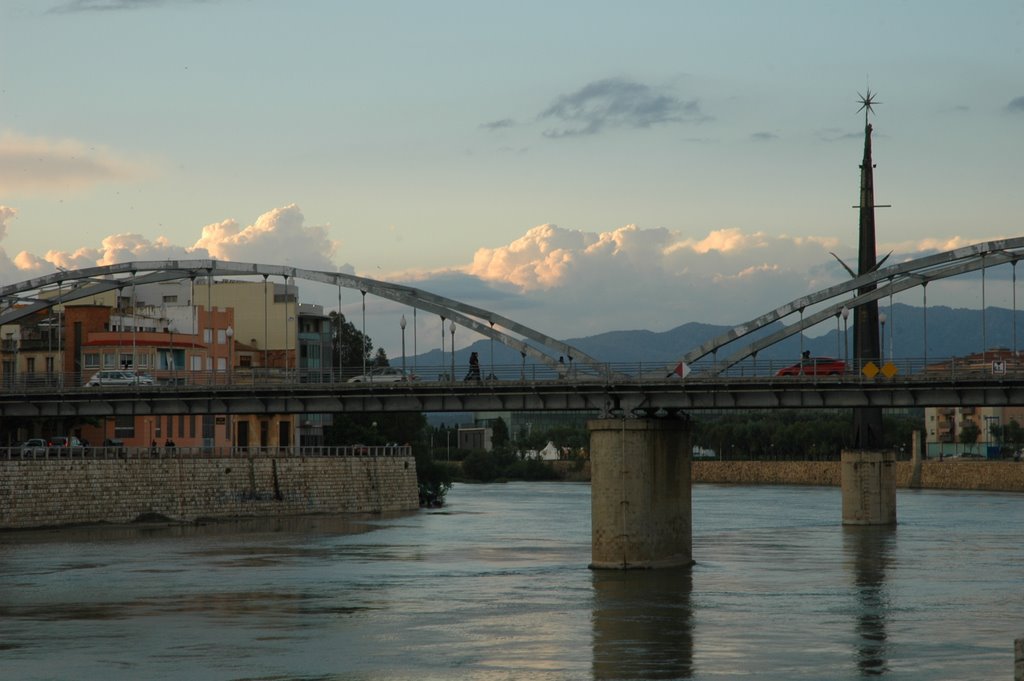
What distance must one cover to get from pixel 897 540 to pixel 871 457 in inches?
539

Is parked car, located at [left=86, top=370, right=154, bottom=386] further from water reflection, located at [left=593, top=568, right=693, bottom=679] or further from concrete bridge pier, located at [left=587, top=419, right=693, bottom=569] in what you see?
A: water reflection, located at [left=593, top=568, right=693, bottom=679]

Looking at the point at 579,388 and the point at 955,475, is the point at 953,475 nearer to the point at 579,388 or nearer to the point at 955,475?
the point at 955,475

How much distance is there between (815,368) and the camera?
219 feet

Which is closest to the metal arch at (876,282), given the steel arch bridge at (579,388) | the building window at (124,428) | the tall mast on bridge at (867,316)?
the steel arch bridge at (579,388)

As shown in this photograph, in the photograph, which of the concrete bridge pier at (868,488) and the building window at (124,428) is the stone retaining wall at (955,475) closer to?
the concrete bridge pier at (868,488)

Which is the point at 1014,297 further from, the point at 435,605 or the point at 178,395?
the point at 178,395

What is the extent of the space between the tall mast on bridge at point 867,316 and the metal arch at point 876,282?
2839cm

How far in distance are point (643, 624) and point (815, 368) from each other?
2044 cm

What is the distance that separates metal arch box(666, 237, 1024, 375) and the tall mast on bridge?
28391mm

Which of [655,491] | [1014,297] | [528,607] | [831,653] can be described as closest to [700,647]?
[831,653]

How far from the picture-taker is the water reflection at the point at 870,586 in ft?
142

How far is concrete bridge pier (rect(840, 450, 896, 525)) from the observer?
319 ft

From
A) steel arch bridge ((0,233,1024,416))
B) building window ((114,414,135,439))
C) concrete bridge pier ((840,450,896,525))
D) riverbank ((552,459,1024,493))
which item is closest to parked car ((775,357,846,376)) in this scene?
steel arch bridge ((0,233,1024,416))

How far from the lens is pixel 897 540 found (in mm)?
85750
